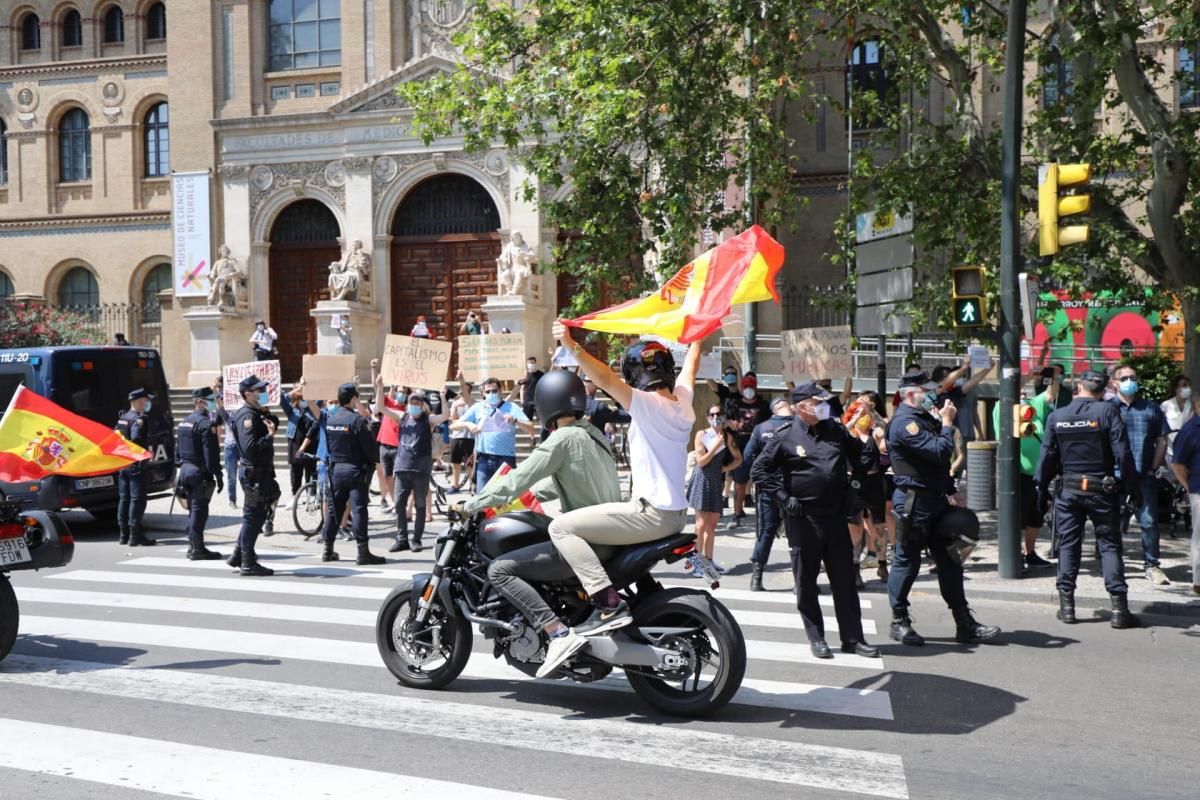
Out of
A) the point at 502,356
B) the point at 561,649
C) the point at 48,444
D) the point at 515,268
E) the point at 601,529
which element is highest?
the point at 515,268

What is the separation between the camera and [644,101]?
14242 millimetres

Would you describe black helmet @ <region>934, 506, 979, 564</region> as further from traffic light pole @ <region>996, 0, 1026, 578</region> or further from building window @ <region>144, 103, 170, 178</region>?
building window @ <region>144, 103, 170, 178</region>

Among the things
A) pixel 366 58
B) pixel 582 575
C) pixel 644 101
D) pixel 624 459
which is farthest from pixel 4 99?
pixel 582 575

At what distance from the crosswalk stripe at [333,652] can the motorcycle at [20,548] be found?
104 cm

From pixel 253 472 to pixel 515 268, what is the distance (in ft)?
48.4

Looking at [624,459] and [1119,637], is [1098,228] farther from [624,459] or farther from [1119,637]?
[624,459]

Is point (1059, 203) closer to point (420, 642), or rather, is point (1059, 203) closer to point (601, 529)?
point (601, 529)

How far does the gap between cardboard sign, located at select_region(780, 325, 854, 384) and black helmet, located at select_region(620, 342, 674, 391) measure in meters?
7.30

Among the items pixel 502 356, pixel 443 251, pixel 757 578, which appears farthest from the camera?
pixel 443 251

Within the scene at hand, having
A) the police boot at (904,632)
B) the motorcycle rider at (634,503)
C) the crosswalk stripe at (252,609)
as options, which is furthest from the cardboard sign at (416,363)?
the motorcycle rider at (634,503)

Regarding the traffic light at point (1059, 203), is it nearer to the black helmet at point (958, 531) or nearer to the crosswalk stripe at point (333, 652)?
the black helmet at point (958, 531)

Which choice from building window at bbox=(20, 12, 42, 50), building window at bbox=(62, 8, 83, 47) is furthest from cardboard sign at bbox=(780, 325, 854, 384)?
building window at bbox=(20, 12, 42, 50)

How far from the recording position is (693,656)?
243 inches

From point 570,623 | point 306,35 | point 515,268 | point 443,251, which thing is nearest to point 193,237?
point 306,35
